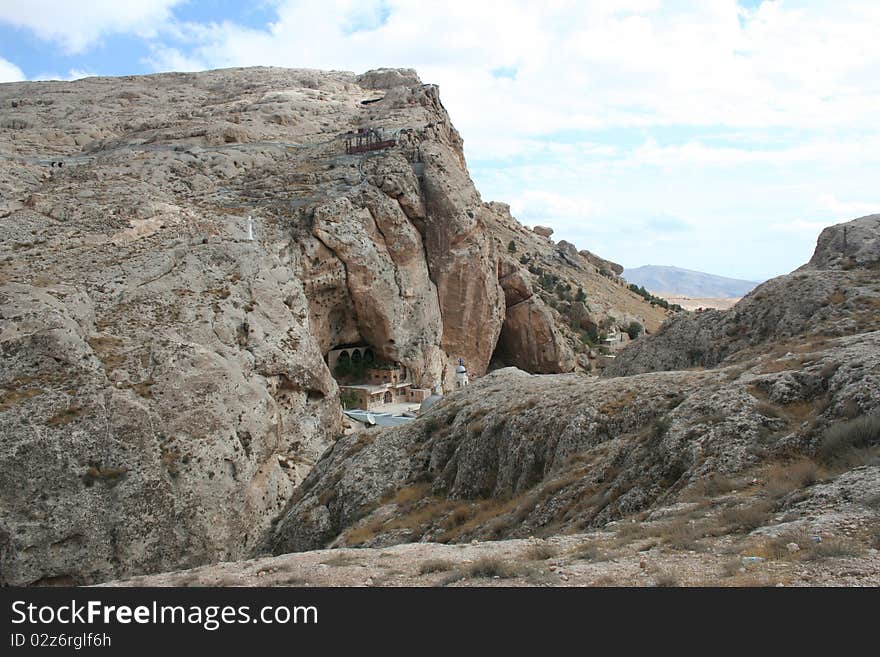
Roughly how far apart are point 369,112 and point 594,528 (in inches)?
2184

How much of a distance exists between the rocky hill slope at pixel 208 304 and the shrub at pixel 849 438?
1185 cm

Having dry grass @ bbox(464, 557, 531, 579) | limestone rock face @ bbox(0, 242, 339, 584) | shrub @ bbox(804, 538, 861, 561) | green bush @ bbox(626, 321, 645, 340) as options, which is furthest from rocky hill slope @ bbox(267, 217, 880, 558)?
green bush @ bbox(626, 321, 645, 340)

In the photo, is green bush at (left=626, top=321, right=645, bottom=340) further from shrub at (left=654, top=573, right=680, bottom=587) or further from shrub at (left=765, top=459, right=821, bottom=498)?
shrub at (left=654, top=573, right=680, bottom=587)

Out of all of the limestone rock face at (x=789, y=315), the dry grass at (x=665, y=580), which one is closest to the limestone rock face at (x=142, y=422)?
the limestone rock face at (x=789, y=315)

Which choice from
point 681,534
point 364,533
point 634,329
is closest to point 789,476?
point 681,534

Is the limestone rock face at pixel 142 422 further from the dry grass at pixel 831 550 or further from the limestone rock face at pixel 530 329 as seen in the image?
the limestone rock face at pixel 530 329

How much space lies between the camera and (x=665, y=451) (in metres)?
9.09

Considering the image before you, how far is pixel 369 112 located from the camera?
2317 inches

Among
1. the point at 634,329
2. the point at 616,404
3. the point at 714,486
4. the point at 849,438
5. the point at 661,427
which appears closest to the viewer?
the point at 849,438

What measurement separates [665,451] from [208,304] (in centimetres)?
1971

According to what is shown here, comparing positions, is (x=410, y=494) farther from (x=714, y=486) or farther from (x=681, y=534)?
(x=681, y=534)

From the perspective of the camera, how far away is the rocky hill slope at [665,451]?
7.24 m

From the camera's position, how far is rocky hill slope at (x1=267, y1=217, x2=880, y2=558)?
7.24 metres
